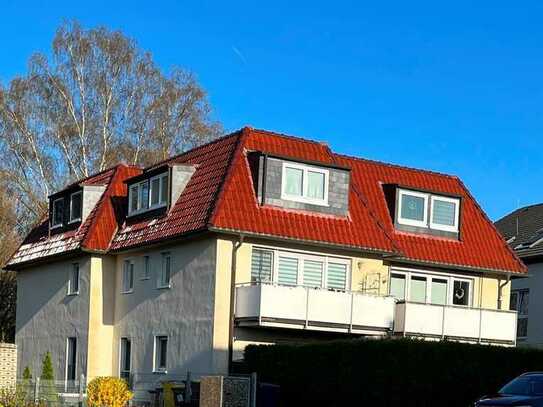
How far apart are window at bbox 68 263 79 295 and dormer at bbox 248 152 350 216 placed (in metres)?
8.51

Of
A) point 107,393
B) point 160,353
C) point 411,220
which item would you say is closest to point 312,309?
point 160,353

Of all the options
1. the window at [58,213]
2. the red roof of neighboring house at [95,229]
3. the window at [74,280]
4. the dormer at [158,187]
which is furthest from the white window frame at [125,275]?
the window at [58,213]

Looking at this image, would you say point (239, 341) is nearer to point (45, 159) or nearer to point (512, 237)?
point (512, 237)

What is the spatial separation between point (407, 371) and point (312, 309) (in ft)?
17.8

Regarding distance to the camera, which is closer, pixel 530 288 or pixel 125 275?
pixel 125 275

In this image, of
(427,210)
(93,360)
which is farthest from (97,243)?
(427,210)

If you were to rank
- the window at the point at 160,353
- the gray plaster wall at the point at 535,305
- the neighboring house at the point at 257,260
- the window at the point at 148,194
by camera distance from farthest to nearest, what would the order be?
1. the gray plaster wall at the point at 535,305
2. the window at the point at 148,194
3. the window at the point at 160,353
4. the neighboring house at the point at 257,260

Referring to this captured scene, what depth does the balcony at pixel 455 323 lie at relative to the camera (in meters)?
31.0

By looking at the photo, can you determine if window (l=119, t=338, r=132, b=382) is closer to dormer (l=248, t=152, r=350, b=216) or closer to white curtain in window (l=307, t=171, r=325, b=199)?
dormer (l=248, t=152, r=350, b=216)

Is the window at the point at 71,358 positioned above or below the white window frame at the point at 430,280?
below

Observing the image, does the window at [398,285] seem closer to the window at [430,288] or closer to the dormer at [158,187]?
the window at [430,288]

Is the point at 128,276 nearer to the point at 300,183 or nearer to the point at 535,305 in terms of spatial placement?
the point at 300,183

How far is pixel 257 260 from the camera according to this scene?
30.6m

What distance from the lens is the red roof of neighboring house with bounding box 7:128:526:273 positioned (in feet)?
99.4
